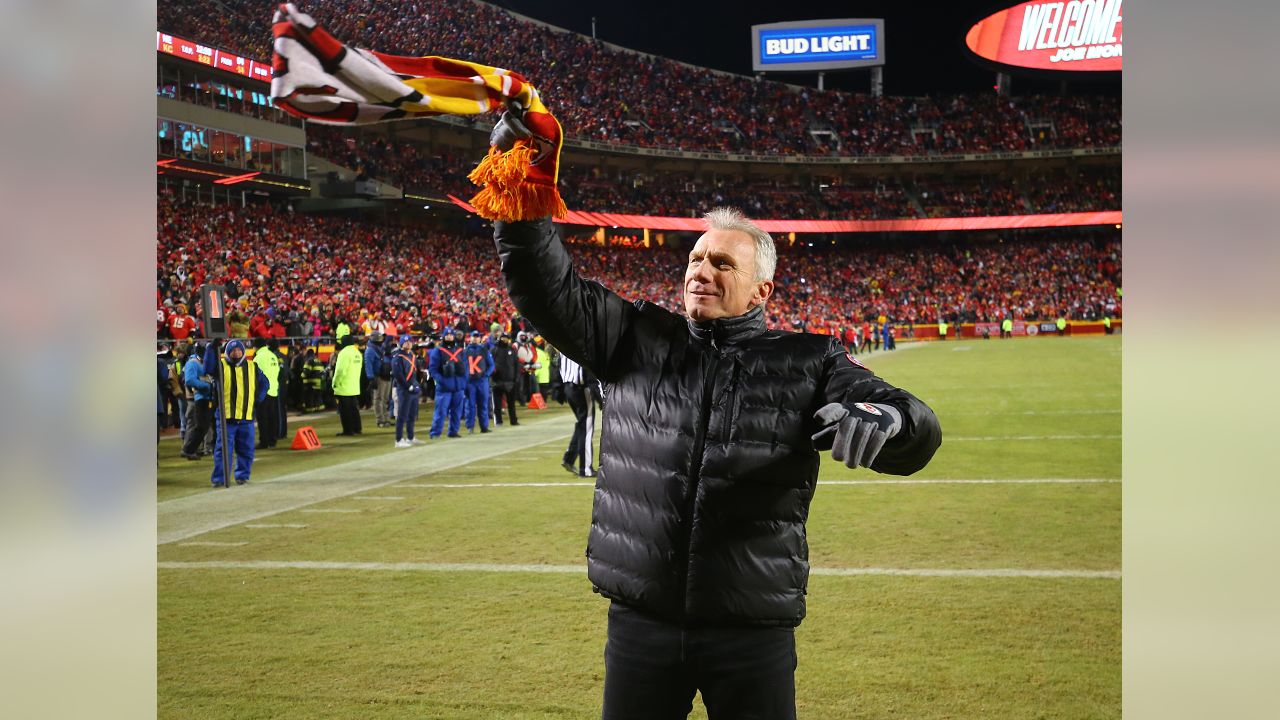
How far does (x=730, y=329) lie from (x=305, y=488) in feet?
30.1

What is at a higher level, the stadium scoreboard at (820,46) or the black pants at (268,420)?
the stadium scoreboard at (820,46)

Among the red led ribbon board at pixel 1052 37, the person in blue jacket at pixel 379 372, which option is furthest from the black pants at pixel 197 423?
the red led ribbon board at pixel 1052 37

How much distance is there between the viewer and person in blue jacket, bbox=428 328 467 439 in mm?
15375

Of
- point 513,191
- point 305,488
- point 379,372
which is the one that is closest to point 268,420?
point 379,372

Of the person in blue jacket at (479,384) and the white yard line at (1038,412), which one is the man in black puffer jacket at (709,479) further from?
the white yard line at (1038,412)

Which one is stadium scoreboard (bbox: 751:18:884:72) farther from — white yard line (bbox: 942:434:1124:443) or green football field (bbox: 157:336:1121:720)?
green football field (bbox: 157:336:1121:720)

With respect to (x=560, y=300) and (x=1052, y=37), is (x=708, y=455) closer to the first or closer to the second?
(x=560, y=300)

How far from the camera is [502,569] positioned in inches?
273

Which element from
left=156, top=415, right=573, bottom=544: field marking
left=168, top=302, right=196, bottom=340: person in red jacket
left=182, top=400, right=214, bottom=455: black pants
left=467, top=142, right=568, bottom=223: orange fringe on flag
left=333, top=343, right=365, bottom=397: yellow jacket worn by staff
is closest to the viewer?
left=467, top=142, right=568, bottom=223: orange fringe on flag

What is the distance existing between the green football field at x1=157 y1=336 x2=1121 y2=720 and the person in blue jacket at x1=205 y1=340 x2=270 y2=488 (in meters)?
0.39

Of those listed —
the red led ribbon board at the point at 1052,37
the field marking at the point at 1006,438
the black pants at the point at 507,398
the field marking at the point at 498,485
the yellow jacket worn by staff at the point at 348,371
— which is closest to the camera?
the field marking at the point at 498,485

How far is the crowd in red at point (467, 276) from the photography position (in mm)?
26656

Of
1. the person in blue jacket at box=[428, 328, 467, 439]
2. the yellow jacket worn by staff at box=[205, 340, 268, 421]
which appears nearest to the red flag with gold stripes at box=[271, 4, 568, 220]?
the yellow jacket worn by staff at box=[205, 340, 268, 421]
